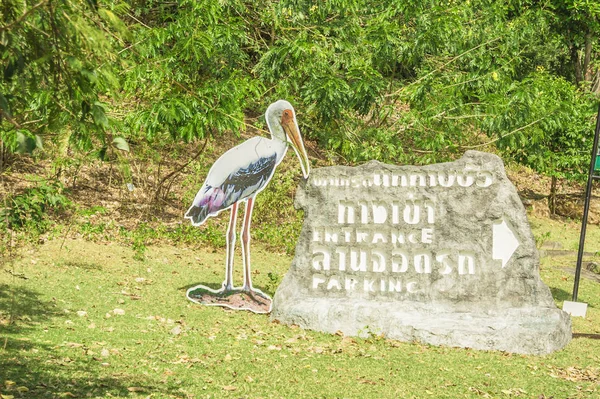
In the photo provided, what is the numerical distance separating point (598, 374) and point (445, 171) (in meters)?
2.63

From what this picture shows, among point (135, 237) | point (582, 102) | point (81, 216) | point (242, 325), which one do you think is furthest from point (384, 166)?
point (582, 102)

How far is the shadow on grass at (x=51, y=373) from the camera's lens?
564cm

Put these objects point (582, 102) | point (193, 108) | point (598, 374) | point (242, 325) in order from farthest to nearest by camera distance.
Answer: point (582, 102) < point (193, 108) < point (242, 325) < point (598, 374)

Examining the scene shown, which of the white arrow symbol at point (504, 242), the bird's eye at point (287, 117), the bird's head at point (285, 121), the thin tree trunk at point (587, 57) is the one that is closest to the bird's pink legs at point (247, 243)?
the bird's head at point (285, 121)

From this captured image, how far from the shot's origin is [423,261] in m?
8.89

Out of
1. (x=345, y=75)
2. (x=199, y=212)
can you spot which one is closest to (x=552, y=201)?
(x=345, y=75)

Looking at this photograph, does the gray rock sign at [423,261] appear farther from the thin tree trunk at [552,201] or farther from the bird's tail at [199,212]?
the thin tree trunk at [552,201]

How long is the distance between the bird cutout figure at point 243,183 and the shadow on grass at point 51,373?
236 cm

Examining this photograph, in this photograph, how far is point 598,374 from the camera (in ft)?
24.9

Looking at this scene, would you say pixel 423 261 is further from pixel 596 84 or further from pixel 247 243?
pixel 596 84

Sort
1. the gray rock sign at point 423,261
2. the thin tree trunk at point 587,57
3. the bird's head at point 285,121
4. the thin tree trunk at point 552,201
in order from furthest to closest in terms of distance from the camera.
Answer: the thin tree trunk at point 552,201 → the thin tree trunk at point 587,57 → the bird's head at point 285,121 → the gray rock sign at point 423,261

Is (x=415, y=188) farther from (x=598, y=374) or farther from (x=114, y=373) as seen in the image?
(x=114, y=373)

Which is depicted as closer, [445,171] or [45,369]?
[45,369]

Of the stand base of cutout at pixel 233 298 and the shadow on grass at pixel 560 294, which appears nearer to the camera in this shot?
the stand base of cutout at pixel 233 298
